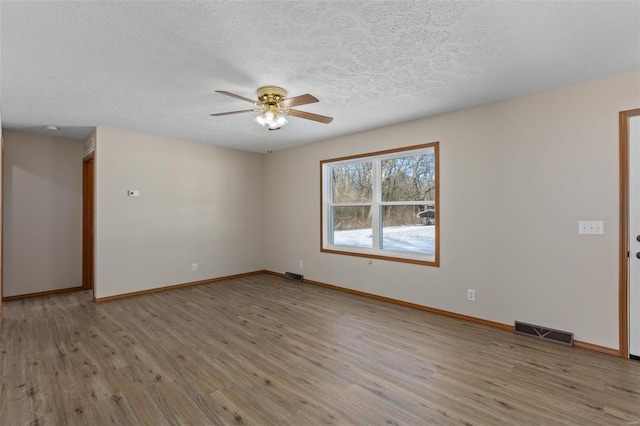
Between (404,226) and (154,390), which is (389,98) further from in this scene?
(154,390)

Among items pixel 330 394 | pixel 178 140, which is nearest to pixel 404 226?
pixel 330 394

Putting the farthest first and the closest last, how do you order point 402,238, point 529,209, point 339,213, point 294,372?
point 339,213
point 402,238
point 529,209
point 294,372

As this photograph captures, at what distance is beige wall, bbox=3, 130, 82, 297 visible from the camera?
174 inches

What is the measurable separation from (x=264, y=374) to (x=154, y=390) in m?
0.77

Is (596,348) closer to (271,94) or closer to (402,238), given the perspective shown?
(402,238)

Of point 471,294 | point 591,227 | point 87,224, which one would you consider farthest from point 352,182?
point 87,224

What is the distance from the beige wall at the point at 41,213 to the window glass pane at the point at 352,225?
419cm

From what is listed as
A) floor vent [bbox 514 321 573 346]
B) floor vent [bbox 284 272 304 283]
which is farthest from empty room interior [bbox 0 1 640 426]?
floor vent [bbox 284 272 304 283]

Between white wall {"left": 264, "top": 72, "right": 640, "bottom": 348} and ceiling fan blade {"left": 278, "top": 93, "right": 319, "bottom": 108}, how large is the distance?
1944 millimetres

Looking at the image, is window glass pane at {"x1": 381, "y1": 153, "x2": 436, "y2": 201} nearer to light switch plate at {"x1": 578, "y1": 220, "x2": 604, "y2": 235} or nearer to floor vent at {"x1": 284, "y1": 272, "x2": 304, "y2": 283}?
light switch plate at {"x1": 578, "y1": 220, "x2": 604, "y2": 235}

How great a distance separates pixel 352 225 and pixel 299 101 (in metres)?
2.72

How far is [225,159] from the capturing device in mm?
5730

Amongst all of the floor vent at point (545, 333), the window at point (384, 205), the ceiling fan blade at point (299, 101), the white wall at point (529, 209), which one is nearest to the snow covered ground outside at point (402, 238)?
the window at point (384, 205)

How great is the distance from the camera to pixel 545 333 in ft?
9.77
